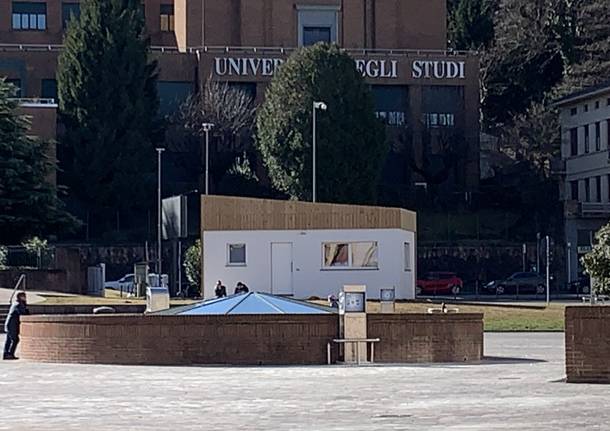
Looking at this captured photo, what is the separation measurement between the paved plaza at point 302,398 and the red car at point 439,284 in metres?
49.9

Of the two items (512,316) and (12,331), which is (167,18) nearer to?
(512,316)

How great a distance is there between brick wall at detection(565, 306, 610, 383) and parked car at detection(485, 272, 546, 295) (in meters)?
57.0

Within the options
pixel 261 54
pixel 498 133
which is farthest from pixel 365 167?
pixel 498 133

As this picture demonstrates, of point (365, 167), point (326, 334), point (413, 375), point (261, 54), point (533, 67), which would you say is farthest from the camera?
point (533, 67)

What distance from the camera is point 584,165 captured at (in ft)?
308

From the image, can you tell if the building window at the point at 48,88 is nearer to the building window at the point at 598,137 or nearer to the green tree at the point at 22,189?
the green tree at the point at 22,189

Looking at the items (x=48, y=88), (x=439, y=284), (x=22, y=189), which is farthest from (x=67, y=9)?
(x=22, y=189)

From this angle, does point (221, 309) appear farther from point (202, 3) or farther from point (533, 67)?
point (533, 67)

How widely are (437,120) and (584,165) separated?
9765 mm

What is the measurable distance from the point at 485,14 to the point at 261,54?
20461mm

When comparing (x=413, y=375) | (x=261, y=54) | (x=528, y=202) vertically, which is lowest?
(x=413, y=375)

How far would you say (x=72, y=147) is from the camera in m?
79.9

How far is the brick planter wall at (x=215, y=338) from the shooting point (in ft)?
100

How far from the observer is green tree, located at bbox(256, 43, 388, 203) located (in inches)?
3123
